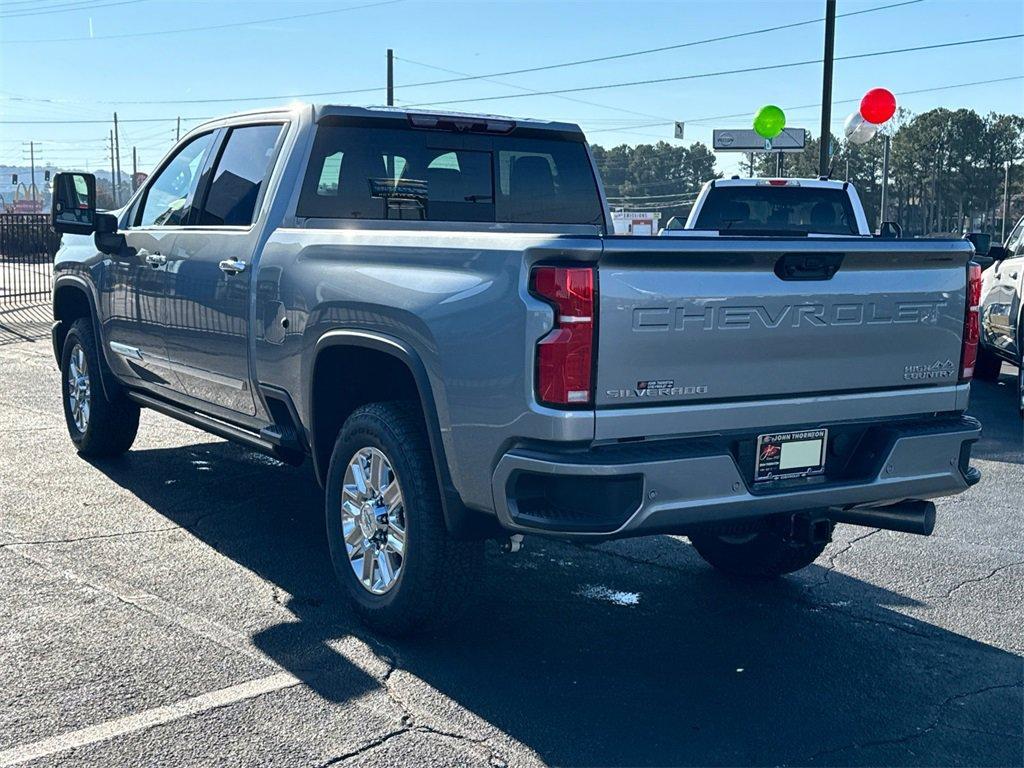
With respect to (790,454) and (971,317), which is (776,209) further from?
(790,454)

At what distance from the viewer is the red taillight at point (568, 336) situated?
373cm

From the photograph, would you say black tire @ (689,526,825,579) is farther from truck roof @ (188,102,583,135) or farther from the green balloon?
the green balloon

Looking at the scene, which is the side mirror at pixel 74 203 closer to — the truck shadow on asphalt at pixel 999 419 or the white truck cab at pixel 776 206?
the white truck cab at pixel 776 206

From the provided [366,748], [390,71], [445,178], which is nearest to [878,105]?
[445,178]

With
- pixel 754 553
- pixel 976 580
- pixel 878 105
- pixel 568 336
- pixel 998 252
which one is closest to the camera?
pixel 568 336

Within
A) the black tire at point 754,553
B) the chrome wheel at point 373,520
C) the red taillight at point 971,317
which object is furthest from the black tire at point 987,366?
the chrome wheel at point 373,520

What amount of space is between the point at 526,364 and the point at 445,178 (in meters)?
2.47

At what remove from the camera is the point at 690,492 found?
12.8ft

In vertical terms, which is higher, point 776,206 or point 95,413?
point 776,206

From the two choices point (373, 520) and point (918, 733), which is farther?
point (373, 520)

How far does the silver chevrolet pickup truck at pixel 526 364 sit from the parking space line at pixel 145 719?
1.91 ft

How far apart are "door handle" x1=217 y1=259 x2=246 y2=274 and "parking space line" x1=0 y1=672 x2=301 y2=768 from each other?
2.03 metres

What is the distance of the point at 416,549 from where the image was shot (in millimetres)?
4352

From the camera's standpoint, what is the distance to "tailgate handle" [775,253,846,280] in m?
4.11
